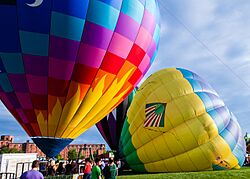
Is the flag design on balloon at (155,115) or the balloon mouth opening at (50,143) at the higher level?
the flag design on balloon at (155,115)

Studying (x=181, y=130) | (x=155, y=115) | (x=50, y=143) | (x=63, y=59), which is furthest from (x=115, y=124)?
(x=63, y=59)

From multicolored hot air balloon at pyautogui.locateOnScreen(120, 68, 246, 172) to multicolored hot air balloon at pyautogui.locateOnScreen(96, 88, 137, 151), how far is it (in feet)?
15.2

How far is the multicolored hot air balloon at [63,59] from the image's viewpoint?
27.4ft

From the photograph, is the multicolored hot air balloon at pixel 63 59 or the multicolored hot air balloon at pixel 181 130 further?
the multicolored hot air balloon at pixel 181 130

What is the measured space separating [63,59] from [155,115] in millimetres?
5198

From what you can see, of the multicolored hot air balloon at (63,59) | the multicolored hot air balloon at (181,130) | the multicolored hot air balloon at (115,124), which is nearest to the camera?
the multicolored hot air balloon at (63,59)

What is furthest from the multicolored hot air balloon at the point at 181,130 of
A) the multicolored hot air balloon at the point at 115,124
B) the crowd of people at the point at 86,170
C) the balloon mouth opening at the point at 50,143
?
the multicolored hot air balloon at the point at 115,124

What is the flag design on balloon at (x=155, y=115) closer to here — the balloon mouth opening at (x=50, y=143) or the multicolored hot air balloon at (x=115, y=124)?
the balloon mouth opening at (x=50, y=143)

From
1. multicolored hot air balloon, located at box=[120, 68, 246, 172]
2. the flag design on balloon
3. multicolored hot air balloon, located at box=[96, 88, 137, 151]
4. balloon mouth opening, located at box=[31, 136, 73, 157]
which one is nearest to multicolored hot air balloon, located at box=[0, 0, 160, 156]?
balloon mouth opening, located at box=[31, 136, 73, 157]

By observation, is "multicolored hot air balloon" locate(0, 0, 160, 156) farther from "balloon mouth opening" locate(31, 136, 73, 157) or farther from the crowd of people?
the crowd of people

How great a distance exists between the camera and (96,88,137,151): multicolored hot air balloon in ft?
59.4

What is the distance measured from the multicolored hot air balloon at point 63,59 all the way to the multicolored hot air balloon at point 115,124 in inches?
324

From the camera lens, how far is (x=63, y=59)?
8.67m

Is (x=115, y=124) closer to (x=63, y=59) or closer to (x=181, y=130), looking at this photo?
(x=181, y=130)
